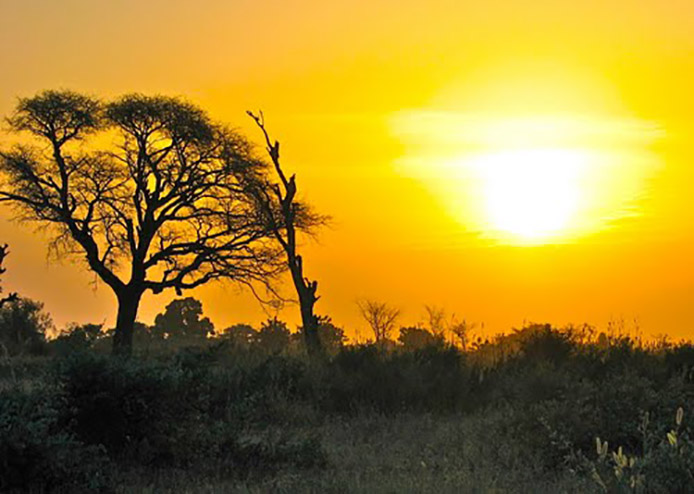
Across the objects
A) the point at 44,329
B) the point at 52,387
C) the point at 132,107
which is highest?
the point at 132,107

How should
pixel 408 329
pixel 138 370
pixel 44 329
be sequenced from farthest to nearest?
1. pixel 44 329
2. pixel 408 329
3. pixel 138 370

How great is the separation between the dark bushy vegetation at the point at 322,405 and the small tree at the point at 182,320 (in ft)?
112

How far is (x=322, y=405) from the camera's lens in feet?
61.9

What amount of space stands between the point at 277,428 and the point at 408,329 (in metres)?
16.0

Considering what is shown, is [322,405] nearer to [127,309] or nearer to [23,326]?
[127,309]

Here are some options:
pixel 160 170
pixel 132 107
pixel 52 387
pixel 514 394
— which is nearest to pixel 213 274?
pixel 160 170

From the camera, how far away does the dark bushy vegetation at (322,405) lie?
11.4m

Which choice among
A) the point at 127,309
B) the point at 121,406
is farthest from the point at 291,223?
the point at 121,406

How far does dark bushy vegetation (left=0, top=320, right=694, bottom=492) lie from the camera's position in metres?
11.4

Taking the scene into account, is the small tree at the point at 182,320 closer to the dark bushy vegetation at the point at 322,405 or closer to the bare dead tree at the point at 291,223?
the bare dead tree at the point at 291,223

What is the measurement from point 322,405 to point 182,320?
39.6 meters

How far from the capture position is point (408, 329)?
32.9 metres

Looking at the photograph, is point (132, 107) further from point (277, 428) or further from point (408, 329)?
point (277, 428)

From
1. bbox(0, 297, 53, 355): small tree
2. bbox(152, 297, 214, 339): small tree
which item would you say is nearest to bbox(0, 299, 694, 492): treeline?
bbox(0, 297, 53, 355): small tree
